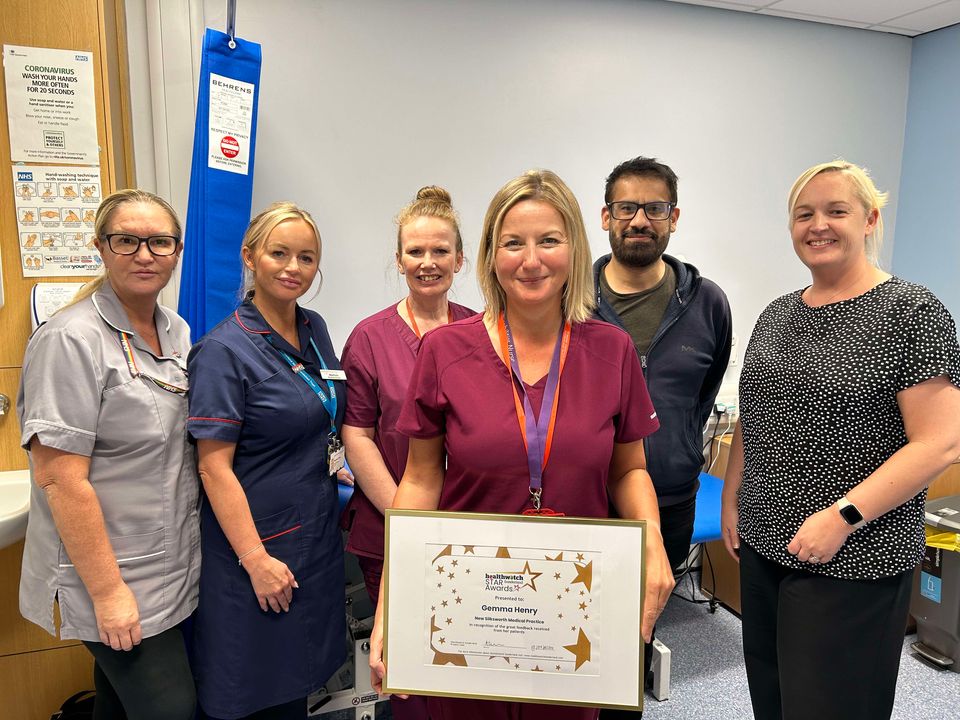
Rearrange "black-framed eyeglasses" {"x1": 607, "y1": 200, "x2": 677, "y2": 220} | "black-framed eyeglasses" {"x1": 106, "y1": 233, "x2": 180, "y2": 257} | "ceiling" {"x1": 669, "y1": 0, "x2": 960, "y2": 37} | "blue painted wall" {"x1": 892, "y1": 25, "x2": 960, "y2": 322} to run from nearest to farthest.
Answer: "black-framed eyeglasses" {"x1": 106, "y1": 233, "x2": 180, "y2": 257}, "black-framed eyeglasses" {"x1": 607, "y1": 200, "x2": 677, "y2": 220}, "ceiling" {"x1": 669, "y1": 0, "x2": 960, "y2": 37}, "blue painted wall" {"x1": 892, "y1": 25, "x2": 960, "y2": 322}

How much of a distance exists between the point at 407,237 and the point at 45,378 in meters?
0.85

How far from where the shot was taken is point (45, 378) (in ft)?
4.00

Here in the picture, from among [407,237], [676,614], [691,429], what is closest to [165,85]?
→ [407,237]

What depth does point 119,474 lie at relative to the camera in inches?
51.0

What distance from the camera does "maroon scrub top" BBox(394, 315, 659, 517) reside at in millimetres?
1055

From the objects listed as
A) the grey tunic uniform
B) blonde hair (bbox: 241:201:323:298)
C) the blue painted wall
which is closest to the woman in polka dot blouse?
blonde hair (bbox: 241:201:323:298)

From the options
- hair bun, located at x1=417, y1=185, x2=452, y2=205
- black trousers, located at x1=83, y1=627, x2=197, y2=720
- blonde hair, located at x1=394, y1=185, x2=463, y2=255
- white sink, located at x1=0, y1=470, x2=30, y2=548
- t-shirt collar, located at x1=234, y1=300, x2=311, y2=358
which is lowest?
black trousers, located at x1=83, y1=627, x2=197, y2=720

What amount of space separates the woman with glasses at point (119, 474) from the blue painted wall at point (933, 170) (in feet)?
11.1

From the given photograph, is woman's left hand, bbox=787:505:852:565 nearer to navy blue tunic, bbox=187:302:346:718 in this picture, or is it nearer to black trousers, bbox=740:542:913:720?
black trousers, bbox=740:542:913:720

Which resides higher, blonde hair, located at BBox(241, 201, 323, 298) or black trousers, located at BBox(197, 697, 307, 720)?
blonde hair, located at BBox(241, 201, 323, 298)

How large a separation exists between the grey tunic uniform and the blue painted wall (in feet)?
11.2

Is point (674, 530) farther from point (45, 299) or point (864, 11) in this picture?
point (864, 11)

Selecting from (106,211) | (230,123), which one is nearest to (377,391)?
(106,211)

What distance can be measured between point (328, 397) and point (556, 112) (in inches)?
69.2
